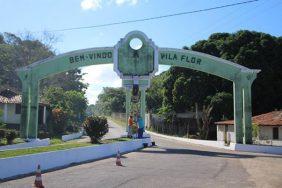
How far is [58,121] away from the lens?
5112 cm

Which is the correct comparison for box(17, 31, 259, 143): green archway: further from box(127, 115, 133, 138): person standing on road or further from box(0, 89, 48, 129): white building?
box(0, 89, 48, 129): white building

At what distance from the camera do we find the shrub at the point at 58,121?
50719mm

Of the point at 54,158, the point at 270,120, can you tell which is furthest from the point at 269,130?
the point at 54,158

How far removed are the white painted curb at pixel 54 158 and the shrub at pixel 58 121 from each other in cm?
2646

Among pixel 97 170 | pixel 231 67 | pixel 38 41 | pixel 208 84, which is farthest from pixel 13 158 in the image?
pixel 38 41

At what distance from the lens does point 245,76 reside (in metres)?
29.8

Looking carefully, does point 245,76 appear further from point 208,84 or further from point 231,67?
point 208,84

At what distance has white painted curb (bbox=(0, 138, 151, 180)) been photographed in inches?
587

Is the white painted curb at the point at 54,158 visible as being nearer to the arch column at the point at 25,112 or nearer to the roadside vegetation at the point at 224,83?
the arch column at the point at 25,112

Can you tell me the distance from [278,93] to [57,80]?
45.1 metres

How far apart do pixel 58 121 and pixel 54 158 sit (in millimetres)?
33928

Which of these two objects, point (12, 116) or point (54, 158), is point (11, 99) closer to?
point (12, 116)

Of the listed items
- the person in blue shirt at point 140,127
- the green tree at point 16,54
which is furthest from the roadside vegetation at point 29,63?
the person in blue shirt at point 140,127

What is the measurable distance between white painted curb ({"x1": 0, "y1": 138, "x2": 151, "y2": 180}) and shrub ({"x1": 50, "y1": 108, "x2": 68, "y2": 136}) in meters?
26.5
